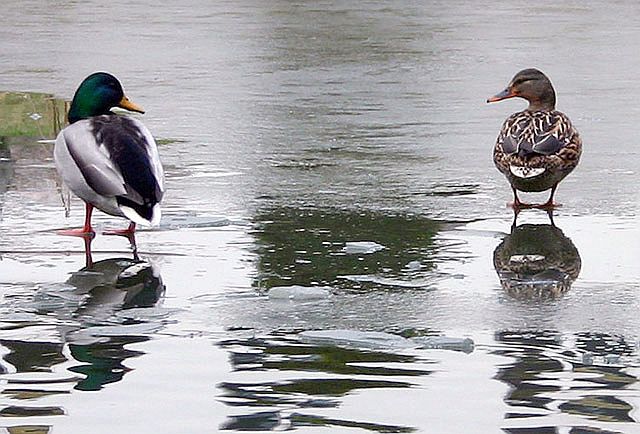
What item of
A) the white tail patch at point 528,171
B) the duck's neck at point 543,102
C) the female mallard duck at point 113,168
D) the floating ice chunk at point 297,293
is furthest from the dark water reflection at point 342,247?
the duck's neck at point 543,102

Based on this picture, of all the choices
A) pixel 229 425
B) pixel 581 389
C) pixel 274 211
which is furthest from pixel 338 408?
pixel 274 211

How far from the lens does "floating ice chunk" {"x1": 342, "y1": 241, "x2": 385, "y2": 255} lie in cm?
828

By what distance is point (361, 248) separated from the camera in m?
8.34

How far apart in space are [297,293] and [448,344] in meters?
1.09

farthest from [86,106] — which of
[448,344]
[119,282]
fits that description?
[448,344]

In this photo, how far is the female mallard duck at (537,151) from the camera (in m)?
9.57

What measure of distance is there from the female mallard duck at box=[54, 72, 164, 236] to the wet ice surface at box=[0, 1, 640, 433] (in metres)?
0.20

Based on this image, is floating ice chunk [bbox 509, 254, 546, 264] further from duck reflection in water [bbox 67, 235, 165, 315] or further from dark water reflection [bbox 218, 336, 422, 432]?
dark water reflection [bbox 218, 336, 422, 432]

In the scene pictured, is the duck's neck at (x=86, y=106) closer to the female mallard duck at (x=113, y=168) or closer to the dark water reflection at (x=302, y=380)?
the female mallard duck at (x=113, y=168)

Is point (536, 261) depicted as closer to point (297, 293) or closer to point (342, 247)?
point (342, 247)

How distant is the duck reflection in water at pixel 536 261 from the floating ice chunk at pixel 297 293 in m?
0.78

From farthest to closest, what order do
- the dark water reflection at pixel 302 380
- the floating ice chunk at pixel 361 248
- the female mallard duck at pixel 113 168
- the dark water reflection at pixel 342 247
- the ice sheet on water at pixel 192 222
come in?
the ice sheet on water at pixel 192 222 < the female mallard duck at pixel 113 168 < the floating ice chunk at pixel 361 248 < the dark water reflection at pixel 342 247 < the dark water reflection at pixel 302 380

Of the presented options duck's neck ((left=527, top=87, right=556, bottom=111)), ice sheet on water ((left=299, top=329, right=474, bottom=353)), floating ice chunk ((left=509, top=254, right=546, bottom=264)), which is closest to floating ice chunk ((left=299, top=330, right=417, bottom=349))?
ice sheet on water ((left=299, top=329, right=474, bottom=353))

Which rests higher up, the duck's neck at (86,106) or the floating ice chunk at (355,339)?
the duck's neck at (86,106)
